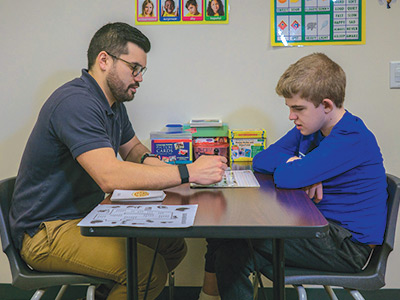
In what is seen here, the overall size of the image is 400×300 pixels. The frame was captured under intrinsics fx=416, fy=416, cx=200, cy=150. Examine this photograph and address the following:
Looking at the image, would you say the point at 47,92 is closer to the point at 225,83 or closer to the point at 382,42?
the point at 225,83

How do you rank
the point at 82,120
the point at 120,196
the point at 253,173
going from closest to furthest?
the point at 120,196 < the point at 82,120 < the point at 253,173

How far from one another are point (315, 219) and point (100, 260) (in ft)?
2.36

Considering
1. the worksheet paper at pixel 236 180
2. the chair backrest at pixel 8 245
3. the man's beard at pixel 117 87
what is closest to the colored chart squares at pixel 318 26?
the worksheet paper at pixel 236 180

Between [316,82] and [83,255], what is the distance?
0.99 metres

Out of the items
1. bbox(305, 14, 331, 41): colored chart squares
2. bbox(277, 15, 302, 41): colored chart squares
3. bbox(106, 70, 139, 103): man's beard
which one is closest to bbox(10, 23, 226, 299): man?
bbox(106, 70, 139, 103): man's beard

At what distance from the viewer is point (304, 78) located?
148cm

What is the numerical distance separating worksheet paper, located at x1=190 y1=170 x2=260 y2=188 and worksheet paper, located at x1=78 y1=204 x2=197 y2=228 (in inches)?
11.0

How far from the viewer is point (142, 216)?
107 cm

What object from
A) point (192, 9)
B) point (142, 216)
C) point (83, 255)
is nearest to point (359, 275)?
point (142, 216)

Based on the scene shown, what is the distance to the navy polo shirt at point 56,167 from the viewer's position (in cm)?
140

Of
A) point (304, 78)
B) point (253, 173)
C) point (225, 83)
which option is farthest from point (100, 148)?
point (225, 83)

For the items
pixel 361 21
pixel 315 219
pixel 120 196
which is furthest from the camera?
pixel 361 21

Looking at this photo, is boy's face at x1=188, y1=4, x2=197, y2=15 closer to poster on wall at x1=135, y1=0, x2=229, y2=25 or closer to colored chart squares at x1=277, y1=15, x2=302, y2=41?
poster on wall at x1=135, y1=0, x2=229, y2=25

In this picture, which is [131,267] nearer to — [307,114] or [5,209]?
[5,209]
